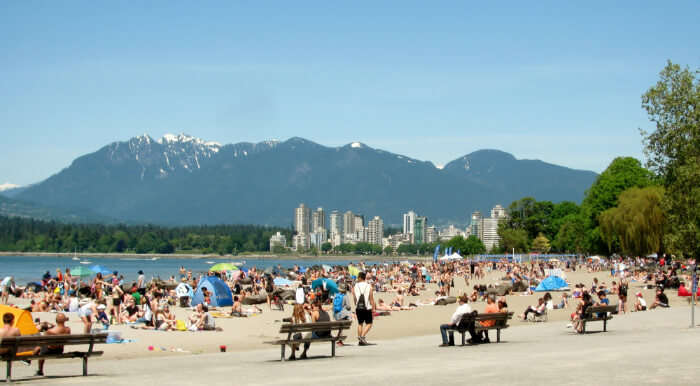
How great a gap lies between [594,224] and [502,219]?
170 ft

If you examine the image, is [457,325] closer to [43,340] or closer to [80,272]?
[43,340]

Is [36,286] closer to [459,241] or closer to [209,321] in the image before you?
[209,321]

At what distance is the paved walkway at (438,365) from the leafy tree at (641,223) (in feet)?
113

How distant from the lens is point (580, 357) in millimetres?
12586

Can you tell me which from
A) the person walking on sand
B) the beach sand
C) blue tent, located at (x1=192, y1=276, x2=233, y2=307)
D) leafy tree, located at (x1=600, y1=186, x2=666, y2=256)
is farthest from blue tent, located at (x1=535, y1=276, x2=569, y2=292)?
the person walking on sand

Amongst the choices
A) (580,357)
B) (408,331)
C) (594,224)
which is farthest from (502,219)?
(580,357)

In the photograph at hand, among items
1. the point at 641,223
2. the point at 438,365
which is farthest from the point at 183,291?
the point at 641,223

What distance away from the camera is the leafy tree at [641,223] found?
1939 inches

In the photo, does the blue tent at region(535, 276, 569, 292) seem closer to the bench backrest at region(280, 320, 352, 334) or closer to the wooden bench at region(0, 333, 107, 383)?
the bench backrest at region(280, 320, 352, 334)

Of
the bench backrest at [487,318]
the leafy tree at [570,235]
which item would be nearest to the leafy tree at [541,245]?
the leafy tree at [570,235]

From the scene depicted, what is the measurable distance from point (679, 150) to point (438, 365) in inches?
978

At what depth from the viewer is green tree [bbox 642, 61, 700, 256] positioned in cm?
3136

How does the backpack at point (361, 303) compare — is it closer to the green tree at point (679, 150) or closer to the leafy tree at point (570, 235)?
the green tree at point (679, 150)

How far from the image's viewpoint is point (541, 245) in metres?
116
